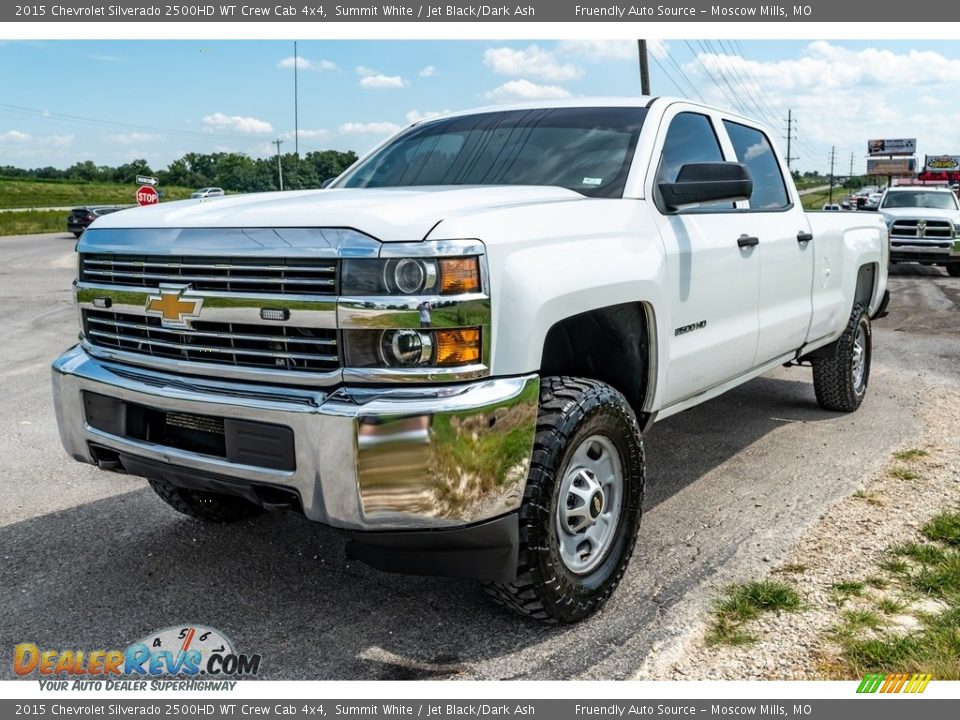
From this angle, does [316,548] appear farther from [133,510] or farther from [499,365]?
[499,365]

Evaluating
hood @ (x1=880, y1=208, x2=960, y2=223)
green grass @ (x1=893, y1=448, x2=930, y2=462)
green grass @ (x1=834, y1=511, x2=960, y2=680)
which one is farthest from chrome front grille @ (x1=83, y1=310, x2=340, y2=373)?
hood @ (x1=880, y1=208, x2=960, y2=223)

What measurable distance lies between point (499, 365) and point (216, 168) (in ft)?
331

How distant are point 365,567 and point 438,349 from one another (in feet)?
4.78

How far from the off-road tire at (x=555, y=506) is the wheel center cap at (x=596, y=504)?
153 mm

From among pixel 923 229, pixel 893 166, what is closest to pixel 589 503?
pixel 923 229

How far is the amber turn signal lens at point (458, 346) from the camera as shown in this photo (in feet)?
8.58

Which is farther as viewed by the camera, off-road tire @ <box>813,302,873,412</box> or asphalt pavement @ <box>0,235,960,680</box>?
off-road tire @ <box>813,302,873,412</box>

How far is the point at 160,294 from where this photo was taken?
9.91 ft

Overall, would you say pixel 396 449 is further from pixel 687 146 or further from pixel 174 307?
pixel 687 146

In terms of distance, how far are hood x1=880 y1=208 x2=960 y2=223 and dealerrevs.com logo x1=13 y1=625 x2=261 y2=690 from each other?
59.3 feet

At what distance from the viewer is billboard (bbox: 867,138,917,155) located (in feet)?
245

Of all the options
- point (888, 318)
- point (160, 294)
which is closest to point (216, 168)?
point (888, 318)

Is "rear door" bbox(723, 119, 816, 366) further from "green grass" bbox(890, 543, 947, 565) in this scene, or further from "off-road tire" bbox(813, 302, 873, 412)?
"green grass" bbox(890, 543, 947, 565)

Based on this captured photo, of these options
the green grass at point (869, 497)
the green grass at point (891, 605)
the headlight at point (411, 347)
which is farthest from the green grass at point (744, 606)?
the headlight at point (411, 347)
